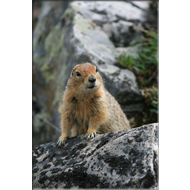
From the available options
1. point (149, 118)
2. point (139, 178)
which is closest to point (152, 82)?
point (149, 118)

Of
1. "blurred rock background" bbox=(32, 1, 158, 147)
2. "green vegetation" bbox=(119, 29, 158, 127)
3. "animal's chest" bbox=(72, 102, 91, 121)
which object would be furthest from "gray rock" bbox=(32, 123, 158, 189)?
"green vegetation" bbox=(119, 29, 158, 127)

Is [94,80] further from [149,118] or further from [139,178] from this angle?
[149,118]

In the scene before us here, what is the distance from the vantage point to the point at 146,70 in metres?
7.29

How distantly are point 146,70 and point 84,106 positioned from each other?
3.77 metres

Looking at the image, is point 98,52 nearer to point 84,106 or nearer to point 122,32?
point 122,32

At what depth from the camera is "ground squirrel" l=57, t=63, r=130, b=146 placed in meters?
3.91

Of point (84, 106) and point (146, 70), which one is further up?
point (146, 70)

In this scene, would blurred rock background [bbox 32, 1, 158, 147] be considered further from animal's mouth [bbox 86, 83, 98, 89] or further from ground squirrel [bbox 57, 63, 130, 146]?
animal's mouth [bbox 86, 83, 98, 89]

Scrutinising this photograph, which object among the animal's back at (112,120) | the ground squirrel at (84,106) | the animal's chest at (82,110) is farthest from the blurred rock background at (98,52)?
the animal's chest at (82,110)

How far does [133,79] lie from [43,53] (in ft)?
12.4

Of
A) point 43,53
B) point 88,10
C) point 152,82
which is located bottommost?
point 152,82

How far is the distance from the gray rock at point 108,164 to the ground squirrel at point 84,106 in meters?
0.45

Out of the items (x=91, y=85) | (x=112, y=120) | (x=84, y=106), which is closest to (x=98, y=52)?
(x=112, y=120)

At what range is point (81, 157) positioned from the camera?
3484 mm
